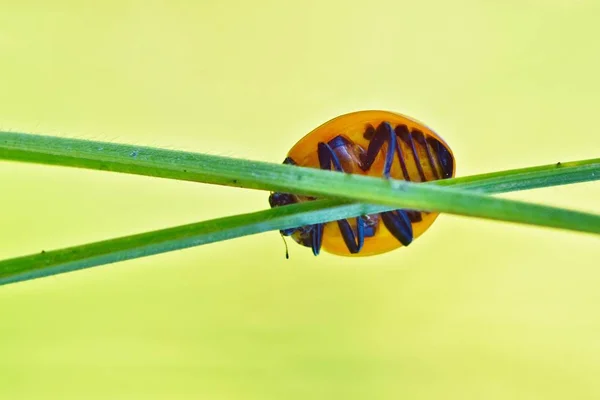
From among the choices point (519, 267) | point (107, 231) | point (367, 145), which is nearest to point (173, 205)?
point (107, 231)

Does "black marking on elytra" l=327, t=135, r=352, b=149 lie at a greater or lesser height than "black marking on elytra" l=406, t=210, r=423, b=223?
greater

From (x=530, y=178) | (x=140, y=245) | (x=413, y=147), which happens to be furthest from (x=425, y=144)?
(x=140, y=245)

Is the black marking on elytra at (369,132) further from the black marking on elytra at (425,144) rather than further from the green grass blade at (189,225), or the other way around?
the green grass blade at (189,225)

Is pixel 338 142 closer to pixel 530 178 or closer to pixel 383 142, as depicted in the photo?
pixel 383 142

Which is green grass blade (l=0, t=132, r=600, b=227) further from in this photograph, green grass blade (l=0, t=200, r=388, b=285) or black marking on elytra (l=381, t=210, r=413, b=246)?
black marking on elytra (l=381, t=210, r=413, b=246)

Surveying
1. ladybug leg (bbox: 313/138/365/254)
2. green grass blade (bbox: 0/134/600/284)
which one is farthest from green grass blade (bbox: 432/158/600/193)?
ladybug leg (bbox: 313/138/365/254)

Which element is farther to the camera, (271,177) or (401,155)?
(401,155)
